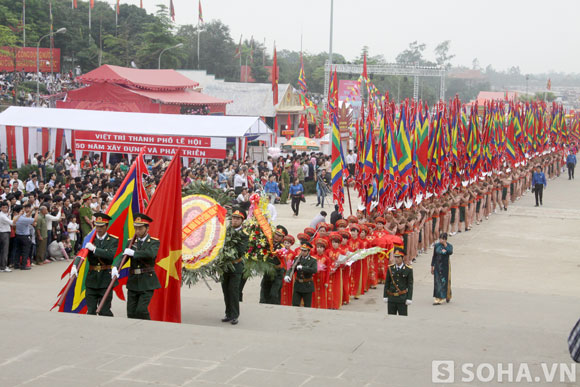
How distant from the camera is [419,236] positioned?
703 inches

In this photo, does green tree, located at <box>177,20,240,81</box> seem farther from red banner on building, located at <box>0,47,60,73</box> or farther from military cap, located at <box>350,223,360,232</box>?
military cap, located at <box>350,223,360,232</box>

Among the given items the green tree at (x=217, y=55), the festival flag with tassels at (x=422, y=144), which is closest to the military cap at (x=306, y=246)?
the festival flag with tassels at (x=422, y=144)

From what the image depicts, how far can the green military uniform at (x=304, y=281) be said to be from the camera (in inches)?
417

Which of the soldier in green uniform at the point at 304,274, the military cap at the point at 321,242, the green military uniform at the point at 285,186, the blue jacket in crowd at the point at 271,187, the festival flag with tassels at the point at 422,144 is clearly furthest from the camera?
the green military uniform at the point at 285,186

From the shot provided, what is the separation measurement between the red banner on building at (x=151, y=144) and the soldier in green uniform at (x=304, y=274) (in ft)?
48.1

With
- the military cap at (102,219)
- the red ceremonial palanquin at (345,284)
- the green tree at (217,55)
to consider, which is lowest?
the red ceremonial palanquin at (345,284)

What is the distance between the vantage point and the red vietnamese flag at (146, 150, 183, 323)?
8703mm

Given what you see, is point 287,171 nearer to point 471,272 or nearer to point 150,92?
point 471,272

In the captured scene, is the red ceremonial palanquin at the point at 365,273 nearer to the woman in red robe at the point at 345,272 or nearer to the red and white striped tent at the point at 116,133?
the woman in red robe at the point at 345,272

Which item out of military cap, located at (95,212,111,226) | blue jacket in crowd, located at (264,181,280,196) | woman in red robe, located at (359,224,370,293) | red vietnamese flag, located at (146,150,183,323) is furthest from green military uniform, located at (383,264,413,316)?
blue jacket in crowd, located at (264,181,280,196)

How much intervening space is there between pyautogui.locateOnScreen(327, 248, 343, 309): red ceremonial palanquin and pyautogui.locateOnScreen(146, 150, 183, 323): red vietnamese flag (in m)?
3.28

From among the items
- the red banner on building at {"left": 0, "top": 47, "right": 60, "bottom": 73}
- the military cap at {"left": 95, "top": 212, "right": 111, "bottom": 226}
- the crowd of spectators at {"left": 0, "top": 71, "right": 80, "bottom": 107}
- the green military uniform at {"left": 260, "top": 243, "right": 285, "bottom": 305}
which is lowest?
Answer: the green military uniform at {"left": 260, "top": 243, "right": 285, "bottom": 305}

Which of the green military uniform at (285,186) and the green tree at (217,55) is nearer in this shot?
the green military uniform at (285,186)

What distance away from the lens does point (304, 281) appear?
10703 mm
